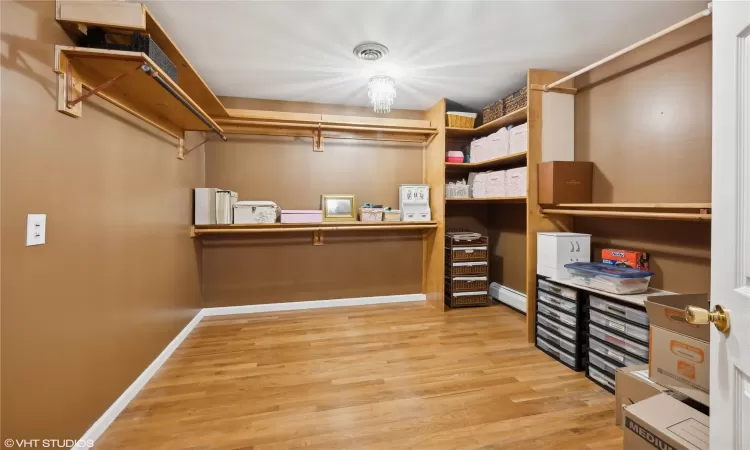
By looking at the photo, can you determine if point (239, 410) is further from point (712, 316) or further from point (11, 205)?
point (712, 316)

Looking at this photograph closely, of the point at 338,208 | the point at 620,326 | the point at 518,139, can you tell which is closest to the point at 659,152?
the point at 518,139

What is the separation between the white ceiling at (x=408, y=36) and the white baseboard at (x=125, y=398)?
217 cm

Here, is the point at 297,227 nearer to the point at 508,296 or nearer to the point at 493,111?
the point at 493,111

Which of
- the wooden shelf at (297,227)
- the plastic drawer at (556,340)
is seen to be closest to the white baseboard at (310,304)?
the wooden shelf at (297,227)

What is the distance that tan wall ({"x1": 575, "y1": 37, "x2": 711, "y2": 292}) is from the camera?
1827 millimetres

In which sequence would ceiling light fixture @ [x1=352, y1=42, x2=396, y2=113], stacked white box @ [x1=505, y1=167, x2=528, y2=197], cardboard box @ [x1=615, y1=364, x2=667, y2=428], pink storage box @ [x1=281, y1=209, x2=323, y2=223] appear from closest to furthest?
1. cardboard box @ [x1=615, y1=364, x2=667, y2=428]
2. ceiling light fixture @ [x1=352, y1=42, x2=396, y2=113]
3. stacked white box @ [x1=505, y1=167, x2=528, y2=197]
4. pink storage box @ [x1=281, y1=209, x2=323, y2=223]

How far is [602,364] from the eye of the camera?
2.01m

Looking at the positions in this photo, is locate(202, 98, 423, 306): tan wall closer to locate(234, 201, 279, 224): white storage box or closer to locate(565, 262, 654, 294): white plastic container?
locate(234, 201, 279, 224): white storage box

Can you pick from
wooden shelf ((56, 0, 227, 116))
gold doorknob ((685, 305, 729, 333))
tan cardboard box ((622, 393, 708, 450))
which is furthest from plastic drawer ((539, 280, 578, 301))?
wooden shelf ((56, 0, 227, 116))

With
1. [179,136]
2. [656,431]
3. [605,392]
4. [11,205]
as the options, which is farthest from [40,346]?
[605,392]

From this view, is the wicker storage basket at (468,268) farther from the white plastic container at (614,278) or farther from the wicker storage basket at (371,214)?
the white plastic container at (614,278)

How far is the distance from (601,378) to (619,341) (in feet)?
0.94

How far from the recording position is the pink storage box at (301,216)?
3.24 m

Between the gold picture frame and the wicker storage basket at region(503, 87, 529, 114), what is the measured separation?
1.76 meters
